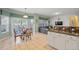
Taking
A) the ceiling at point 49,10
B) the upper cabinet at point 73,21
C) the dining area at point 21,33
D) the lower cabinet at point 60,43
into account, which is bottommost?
the lower cabinet at point 60,43

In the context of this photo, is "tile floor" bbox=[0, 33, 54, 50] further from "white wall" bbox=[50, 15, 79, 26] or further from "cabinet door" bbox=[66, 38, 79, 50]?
"cabinet door" bbox=[66, 38, 79, 50]

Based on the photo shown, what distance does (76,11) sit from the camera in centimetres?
210

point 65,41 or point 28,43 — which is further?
point 65,41

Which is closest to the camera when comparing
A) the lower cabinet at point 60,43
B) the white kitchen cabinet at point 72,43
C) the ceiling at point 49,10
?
the ceiling at point 49,10

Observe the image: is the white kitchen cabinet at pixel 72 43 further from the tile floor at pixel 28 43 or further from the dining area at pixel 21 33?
the dining area at pixel 21 33

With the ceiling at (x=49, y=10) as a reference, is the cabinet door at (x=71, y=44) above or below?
below

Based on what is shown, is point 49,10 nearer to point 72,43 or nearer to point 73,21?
point 73,21

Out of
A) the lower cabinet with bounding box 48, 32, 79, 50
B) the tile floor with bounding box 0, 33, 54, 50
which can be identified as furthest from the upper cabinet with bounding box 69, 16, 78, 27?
the tile floor with bounding box 0, 33, 54, 50

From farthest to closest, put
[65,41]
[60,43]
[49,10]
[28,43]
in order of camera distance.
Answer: [60,43]
[65,41]
[28,43]
[49,10]

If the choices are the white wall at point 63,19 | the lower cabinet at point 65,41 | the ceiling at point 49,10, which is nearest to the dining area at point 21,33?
the ceiling at point 49,10

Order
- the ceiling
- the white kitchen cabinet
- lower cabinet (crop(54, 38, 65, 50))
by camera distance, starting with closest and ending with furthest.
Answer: the ceiling
the white kitchen cabinet
lower cabinet (crop(54, 38, 65, 50))

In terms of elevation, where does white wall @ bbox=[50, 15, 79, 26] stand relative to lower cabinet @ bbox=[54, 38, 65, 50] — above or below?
above

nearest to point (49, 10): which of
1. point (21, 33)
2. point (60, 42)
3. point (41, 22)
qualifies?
point (41, 22)
